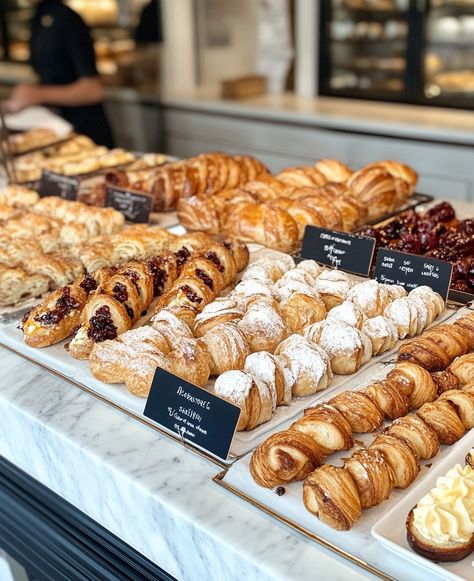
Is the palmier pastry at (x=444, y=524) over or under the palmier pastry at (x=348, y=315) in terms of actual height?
under

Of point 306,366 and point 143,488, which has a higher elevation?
point 306,366

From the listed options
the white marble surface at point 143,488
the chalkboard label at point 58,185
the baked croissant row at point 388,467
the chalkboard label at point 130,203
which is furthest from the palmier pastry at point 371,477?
the chalkboard label at point 58,185

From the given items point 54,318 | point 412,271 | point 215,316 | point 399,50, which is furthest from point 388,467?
point 399,50

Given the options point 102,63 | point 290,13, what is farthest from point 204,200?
point 102,63

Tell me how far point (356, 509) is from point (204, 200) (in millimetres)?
1691

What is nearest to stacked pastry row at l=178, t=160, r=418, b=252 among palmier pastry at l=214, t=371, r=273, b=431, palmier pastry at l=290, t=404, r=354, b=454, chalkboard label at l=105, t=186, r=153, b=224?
chalkboard label at l=105, t=186, r=153, b=224

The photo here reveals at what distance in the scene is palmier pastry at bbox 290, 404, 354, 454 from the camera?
1.36 m

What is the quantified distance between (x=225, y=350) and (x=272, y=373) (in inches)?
5.8

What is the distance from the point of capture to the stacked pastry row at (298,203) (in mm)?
2521

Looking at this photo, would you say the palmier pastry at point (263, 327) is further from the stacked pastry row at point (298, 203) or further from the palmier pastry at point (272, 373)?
the stacked pastry row at point (298, 203)

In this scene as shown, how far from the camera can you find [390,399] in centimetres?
148

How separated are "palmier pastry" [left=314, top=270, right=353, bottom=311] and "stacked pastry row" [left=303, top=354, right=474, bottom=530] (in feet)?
1.70

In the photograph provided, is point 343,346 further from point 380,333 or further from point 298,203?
point 298,203

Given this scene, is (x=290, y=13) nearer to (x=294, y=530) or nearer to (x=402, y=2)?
(x=402, y=2)
